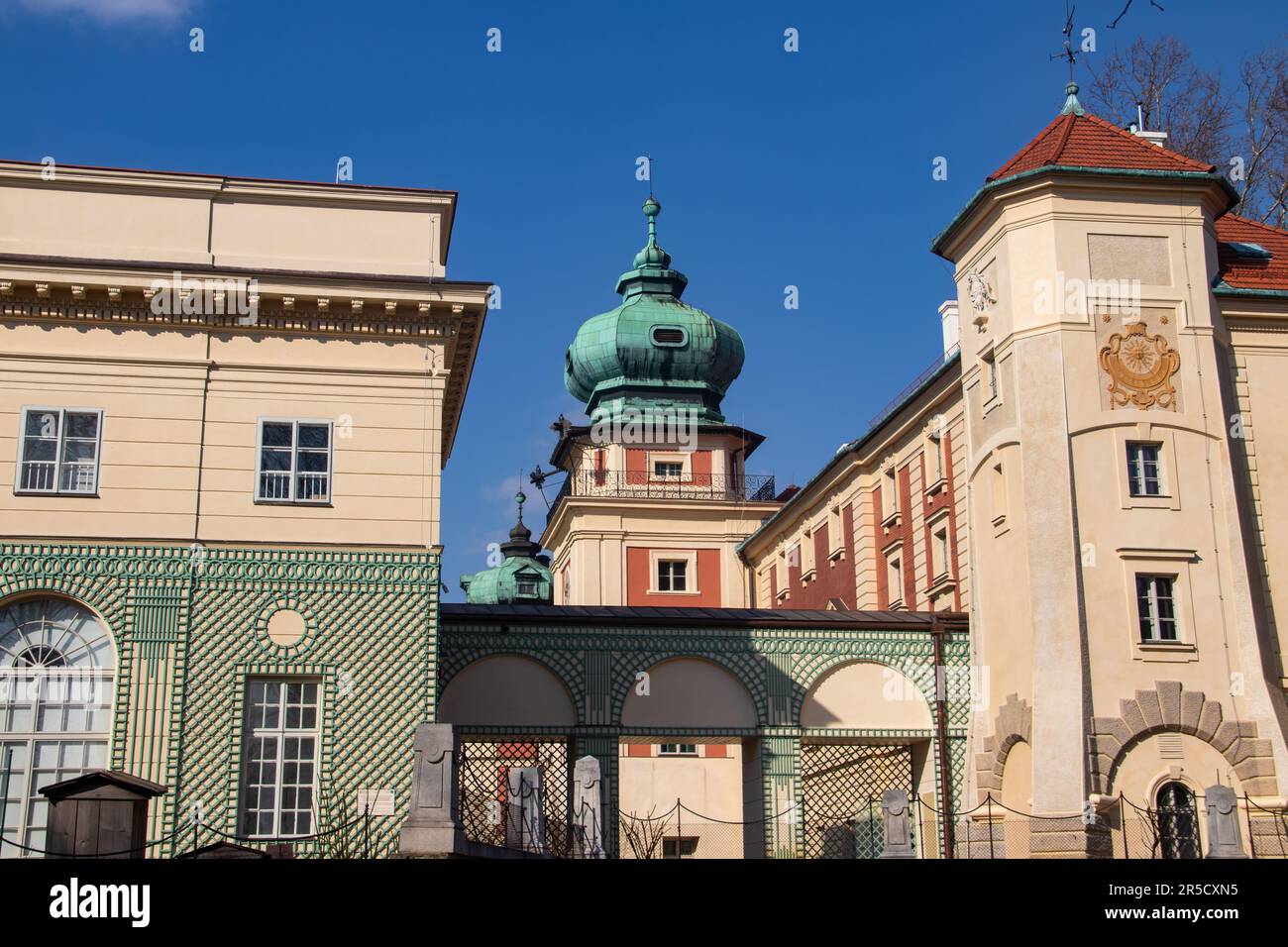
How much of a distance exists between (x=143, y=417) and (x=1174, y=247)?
18193 millimetres

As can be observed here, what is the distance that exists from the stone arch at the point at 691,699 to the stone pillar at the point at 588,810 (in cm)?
641

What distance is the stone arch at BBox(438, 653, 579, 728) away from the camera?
28188 millimetres

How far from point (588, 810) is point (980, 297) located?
522 inches

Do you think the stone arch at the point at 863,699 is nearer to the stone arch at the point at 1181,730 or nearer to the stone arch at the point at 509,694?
the stone arch at the point at 1181,730

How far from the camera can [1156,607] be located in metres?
27.0

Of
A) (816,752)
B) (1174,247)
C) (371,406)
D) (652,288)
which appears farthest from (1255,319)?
(652,288)

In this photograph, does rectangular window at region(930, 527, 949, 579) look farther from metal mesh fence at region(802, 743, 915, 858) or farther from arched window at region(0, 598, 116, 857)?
arched window at region(0, 598, 116, 857)

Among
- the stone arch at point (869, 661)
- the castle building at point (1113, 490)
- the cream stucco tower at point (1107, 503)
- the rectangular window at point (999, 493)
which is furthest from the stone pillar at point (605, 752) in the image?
the rectangular window at point (999, 493)

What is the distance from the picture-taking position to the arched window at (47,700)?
24047 mm

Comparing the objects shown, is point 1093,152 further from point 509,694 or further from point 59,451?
point 59,451

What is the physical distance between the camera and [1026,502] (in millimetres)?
27438

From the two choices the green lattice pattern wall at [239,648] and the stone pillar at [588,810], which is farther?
the green lattice pattern wall at [239,648]

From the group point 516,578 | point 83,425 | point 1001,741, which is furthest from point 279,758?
point 516,578
